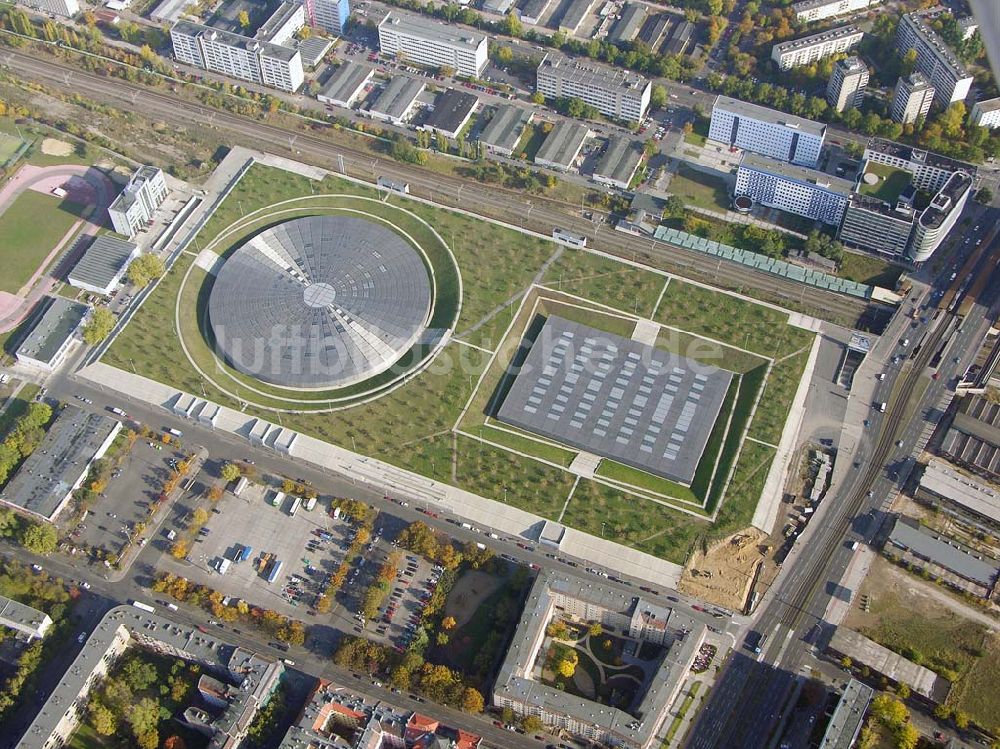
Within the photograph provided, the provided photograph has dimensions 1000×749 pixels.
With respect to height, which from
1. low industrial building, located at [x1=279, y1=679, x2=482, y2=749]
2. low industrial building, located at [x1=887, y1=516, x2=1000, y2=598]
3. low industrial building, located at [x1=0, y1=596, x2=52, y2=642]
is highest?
low industrial building, located at [x1=887, y1=516, x2=1000, y2=598]

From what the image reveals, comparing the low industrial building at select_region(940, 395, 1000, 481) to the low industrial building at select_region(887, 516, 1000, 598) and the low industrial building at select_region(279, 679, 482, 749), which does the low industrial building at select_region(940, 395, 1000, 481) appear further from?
the low industrial building at select_region(279, 679, 482, 749)

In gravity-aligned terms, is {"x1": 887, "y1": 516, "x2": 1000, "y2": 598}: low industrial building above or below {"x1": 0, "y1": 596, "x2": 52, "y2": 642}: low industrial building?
above

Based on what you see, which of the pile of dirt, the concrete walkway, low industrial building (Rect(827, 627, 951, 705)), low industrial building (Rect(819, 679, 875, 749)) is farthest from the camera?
the concrete walkway

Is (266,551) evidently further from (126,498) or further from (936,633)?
(936,633)

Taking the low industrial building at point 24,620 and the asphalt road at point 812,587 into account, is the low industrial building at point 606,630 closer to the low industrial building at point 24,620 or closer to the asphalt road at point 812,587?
the asphalt road at point 812,587

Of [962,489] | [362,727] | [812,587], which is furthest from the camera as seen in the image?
[962,489]

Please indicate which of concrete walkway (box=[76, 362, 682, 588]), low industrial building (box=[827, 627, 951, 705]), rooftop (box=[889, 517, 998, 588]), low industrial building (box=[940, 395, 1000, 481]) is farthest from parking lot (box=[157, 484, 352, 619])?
low industrial building (box=[940, 395, 1000, 481])

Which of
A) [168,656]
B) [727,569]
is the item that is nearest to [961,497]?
[727,569]
